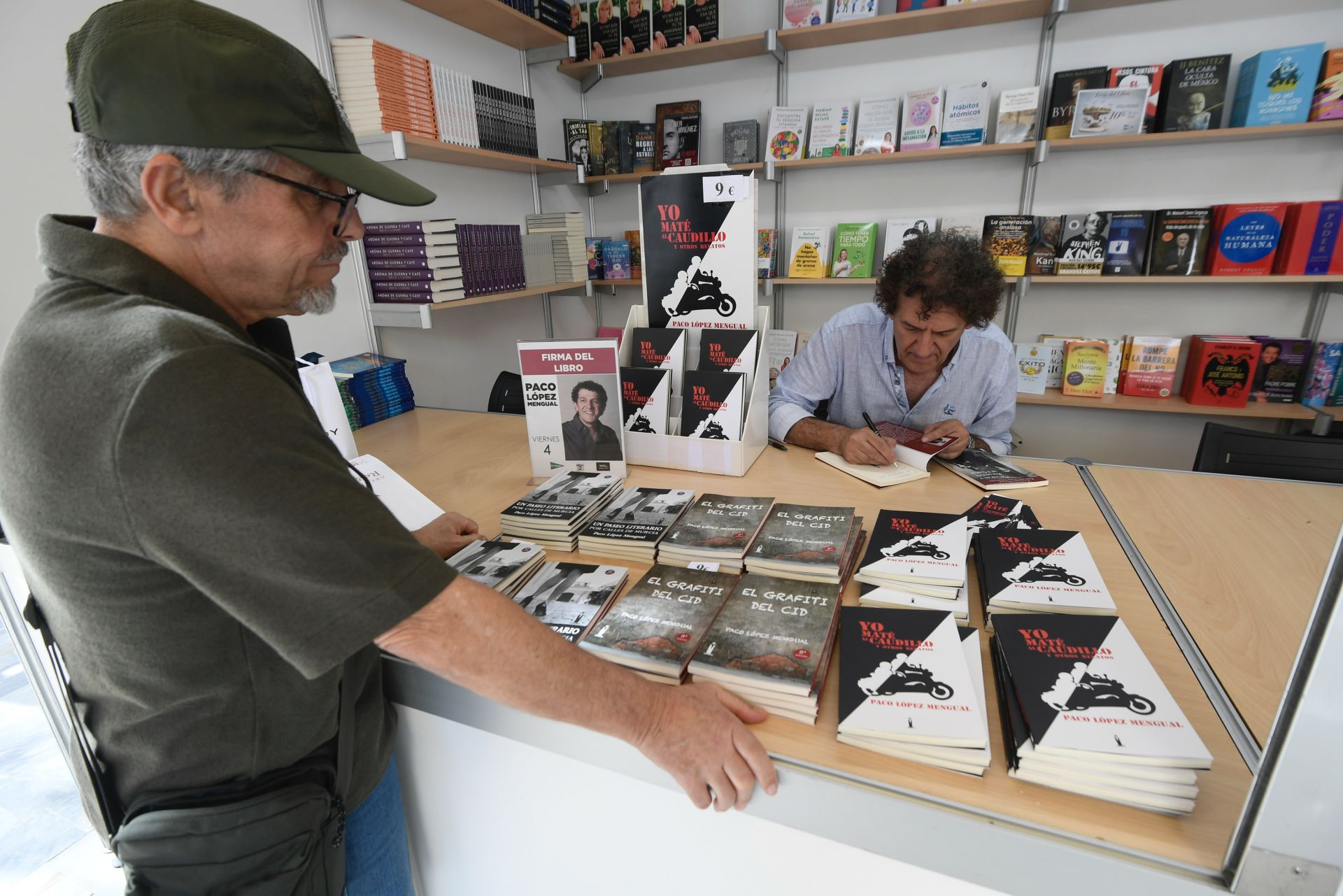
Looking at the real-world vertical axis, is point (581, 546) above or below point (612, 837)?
above

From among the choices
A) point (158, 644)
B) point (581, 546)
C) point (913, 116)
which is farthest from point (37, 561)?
point (913, 116)

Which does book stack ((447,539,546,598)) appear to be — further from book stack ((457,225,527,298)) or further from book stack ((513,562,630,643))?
book stack ((457,225,527,298))

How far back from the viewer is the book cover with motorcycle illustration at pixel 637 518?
47.3 inches

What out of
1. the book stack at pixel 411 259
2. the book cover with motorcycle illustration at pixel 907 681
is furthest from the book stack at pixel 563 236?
the book cover with motorcycle illustration at pixel 907 681

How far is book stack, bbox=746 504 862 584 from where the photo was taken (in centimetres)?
106

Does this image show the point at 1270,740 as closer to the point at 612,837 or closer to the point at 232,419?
the point at 612,837

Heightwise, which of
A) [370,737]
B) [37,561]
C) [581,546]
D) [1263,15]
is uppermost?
[1263,15]

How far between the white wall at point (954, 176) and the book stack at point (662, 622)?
209 centimetres

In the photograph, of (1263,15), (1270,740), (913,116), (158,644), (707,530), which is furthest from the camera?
(913,116)

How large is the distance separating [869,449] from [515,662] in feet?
3.78

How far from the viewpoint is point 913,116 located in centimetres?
321

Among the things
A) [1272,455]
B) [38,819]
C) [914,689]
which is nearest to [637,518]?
[914,689]

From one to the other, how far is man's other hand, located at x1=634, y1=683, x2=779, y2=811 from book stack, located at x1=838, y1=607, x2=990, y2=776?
0.11 meters

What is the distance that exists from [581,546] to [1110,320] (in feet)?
10.9
